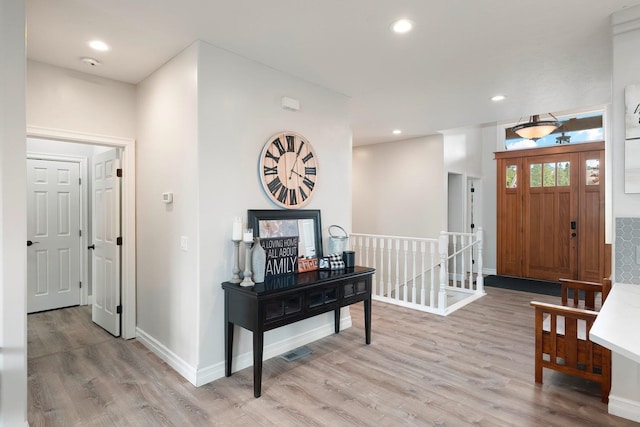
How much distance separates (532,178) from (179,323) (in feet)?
21.7

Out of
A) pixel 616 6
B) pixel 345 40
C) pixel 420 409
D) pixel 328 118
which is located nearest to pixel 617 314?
pixel 420 409

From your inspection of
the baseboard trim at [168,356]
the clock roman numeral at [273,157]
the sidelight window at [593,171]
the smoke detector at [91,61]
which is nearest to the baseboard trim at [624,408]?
the baseboard trim at [168,356]

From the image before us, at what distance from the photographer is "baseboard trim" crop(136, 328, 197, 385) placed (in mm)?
2736

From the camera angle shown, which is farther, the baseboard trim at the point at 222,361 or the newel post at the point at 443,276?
the newel post at the point at 443,276

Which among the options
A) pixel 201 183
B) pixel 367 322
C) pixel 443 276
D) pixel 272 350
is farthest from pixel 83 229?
pixel 443 276

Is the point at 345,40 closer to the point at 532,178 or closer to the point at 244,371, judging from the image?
the point at 244,371

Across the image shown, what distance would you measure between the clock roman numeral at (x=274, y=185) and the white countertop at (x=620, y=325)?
7.85 ft

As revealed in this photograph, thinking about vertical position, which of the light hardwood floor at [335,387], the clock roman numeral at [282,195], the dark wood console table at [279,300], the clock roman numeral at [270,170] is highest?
the clock roman numeral at [270,170]

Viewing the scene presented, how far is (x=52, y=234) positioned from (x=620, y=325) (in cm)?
570

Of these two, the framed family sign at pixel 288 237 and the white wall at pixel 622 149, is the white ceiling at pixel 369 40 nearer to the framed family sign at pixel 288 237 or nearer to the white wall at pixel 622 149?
the white wall at pixel 622 149

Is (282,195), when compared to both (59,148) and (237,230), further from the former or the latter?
(59,148)

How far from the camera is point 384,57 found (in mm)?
2957

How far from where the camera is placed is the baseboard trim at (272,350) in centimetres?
271

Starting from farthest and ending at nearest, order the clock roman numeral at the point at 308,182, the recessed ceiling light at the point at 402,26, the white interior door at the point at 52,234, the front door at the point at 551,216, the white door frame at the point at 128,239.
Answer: the front door at the point at 551,216
the white interior door at the point at 52,234
the white door frame at the point at 128,239
the clock roman numeral at the point at 308,182
the recessed ceiling light at the point at 402,26
